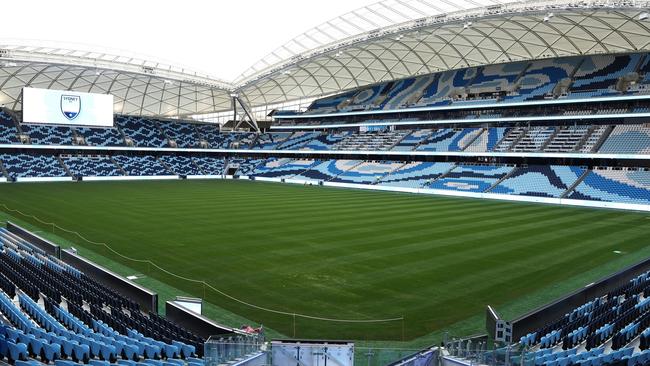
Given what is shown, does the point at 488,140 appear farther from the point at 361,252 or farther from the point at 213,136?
the point at 213,136

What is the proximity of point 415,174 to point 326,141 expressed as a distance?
64.2ft

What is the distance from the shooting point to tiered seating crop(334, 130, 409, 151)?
61503 mm

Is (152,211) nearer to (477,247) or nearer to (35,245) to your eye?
(35,245)

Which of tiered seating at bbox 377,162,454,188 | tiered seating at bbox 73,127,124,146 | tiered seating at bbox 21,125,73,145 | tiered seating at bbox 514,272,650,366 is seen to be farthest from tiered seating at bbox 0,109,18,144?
tiered seating at bbox 514,272,650,366

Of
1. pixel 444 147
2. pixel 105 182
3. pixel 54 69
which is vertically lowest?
pixel 105 182

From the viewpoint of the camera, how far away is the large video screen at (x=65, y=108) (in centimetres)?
4691

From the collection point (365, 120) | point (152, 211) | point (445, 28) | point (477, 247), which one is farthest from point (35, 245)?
point (365, 120)

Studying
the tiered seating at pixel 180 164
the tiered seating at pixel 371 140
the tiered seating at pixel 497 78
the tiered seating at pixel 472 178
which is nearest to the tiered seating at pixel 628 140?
the tiered seating at pixel 472 178

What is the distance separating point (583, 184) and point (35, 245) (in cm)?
3970

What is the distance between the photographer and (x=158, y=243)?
2183 cm

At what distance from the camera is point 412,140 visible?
59.6 metres

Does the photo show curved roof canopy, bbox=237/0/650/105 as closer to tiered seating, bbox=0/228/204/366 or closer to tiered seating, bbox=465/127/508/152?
tiered seating, bbox=465/127/508/152

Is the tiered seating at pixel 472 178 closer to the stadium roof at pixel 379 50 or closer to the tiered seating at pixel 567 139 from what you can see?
the tiered seating at pixel 567 139

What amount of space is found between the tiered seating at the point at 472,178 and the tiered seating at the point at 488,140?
1.88m
